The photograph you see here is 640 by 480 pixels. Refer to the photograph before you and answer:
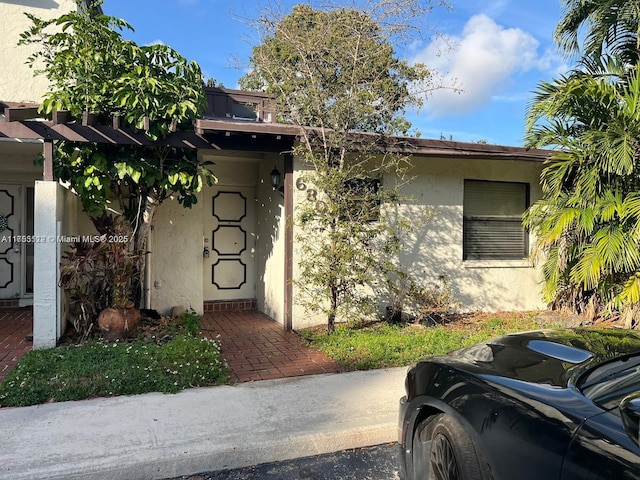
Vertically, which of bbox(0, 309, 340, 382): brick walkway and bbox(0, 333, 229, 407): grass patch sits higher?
bbox(0, 333, 229, 407): grass patch

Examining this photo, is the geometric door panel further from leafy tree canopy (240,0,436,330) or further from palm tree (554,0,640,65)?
palm tree (554,0,640,65)

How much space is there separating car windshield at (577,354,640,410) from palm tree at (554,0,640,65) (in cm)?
640

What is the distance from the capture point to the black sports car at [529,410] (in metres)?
1.75

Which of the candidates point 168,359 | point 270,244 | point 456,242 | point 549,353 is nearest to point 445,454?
point 549,353

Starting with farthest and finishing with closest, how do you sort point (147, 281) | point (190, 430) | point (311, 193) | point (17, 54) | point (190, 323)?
point (17, 54), point (147, 281), point (311, 193), point (190, 323), point (190, 430)

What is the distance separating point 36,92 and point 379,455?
794 centimetres

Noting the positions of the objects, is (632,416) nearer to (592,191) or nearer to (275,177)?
(592,191)

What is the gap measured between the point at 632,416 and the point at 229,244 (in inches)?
307

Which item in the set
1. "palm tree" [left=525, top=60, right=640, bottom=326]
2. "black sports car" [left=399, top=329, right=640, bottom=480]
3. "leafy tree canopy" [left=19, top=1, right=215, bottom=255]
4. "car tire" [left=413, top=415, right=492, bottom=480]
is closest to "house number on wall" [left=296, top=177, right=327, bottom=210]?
"leafy tree canopy" [left=19, top=1, right=215, bottom=255]

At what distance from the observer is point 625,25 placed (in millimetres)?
6953

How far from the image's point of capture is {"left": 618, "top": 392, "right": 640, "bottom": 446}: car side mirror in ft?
5.46

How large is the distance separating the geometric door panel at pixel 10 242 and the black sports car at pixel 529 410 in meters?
8.41

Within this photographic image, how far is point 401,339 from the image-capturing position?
6.51 metres

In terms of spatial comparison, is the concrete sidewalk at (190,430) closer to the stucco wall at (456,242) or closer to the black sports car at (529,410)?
the black sports car at (529,410)
